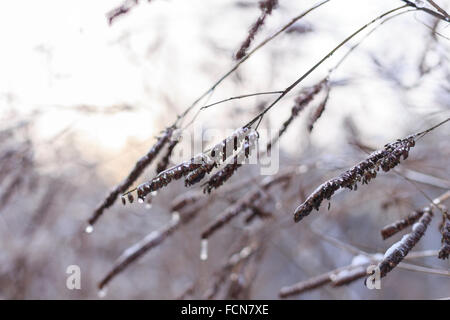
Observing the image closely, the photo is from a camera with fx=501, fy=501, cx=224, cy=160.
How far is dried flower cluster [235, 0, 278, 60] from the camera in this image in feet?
6.07

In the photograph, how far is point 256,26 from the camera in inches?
73.5

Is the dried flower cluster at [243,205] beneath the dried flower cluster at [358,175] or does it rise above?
above

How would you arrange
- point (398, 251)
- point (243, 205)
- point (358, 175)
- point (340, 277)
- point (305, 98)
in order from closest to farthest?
point (358, 175) → point (398, 251) → point (305, 98) → point (340, 277) → point (243, 205)

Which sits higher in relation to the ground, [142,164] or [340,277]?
[142,164]

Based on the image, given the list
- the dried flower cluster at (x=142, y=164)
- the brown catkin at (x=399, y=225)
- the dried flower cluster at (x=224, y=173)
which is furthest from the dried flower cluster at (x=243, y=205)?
the dried flower cluster at (x=224, y=173)

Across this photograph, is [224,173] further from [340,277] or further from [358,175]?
[340,277]

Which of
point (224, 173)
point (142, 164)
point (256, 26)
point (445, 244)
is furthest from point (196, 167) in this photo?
point (445, 244)

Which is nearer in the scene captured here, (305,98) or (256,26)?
(256,26)

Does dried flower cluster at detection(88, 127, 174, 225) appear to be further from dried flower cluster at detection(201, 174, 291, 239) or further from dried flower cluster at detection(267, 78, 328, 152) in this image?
dried flower cluster at detection(201, 174, 291, 239)

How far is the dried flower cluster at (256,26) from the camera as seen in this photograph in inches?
72.9

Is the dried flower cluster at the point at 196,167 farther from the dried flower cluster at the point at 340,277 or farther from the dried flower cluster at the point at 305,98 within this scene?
the dried flower cluster at the point at 340,277

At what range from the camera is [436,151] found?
13.3 feet
